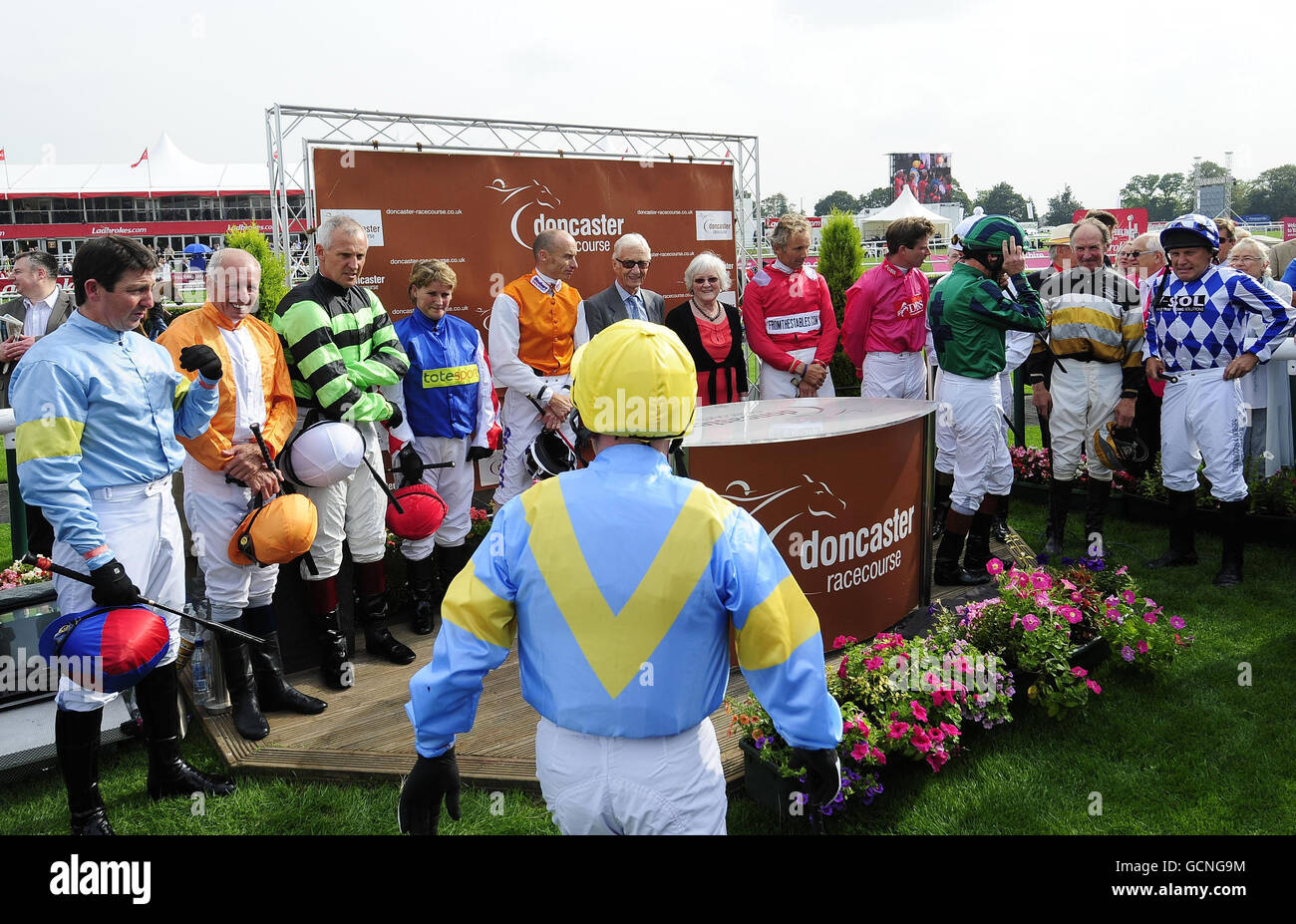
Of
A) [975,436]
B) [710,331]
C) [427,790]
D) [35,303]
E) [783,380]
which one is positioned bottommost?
[427,790]

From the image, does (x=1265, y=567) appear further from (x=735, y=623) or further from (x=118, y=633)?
(x=118, y=633)

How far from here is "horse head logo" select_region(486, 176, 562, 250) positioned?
7270 millimetres

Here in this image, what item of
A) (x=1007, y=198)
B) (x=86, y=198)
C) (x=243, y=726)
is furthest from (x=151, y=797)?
(x=1007, y=198)

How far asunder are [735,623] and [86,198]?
217 feet

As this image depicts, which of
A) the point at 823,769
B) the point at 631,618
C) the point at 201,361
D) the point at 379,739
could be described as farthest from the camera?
the point at 379,739

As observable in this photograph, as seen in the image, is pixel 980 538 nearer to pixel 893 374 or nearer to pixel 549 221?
pixel 893 374

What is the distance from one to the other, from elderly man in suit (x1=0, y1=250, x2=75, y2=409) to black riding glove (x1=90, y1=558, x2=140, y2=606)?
4.77m

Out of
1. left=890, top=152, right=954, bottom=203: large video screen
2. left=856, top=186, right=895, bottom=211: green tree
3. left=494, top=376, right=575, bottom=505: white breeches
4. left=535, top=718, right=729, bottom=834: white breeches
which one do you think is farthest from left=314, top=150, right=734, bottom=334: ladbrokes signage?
left=856, top=186, right=895, bottom=211: green tree

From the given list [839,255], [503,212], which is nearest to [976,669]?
[503,212]

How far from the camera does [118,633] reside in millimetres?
3125

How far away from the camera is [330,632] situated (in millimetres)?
4664

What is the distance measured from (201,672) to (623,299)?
336 cm

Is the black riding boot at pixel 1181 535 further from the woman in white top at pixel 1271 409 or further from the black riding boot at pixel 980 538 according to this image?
the woman in white top at pixel 1271 409

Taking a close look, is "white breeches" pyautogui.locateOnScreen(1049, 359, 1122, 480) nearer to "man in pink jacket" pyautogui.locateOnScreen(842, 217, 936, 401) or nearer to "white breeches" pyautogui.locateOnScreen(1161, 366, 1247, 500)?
"white breeches" pyautogui.locateOnScreen(1161, 366, 1247, 500)
